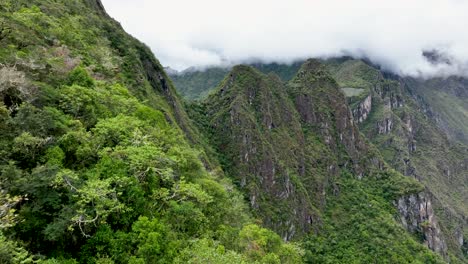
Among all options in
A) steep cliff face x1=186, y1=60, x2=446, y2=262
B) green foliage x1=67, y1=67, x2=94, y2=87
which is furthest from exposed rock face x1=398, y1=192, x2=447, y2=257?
green foliage x1=67, y1=67, x2=94, y2=87

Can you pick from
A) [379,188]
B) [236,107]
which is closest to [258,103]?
[236,107]

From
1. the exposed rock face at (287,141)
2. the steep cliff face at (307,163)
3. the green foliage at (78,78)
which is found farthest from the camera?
the exposed rock face at (287,141)

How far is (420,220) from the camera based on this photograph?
14600 cm

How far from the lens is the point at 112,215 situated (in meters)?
19.2

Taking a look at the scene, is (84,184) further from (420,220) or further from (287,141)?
(420,220)

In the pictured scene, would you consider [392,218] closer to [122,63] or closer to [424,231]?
[424,231]

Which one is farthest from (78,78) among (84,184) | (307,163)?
(307,163)

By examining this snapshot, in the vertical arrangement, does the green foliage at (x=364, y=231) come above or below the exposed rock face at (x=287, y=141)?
below

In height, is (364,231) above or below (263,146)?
below

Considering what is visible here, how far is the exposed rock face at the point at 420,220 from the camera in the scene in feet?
471

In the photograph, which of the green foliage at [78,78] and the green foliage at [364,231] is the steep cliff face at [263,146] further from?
the green foliage at [78,78]

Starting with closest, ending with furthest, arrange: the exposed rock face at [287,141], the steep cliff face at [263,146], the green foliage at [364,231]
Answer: the green foliage at [364,231]
the steep cliff face at [263,146]
the exposed rock face at [287,141]

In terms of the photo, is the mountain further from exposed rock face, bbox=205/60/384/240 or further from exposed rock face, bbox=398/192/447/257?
exposed rock face, bbox=398/192/447/257

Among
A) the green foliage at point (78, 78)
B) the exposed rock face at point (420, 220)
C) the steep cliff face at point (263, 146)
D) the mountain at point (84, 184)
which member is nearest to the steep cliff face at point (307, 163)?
the steep cliff face at point (263, 146)
